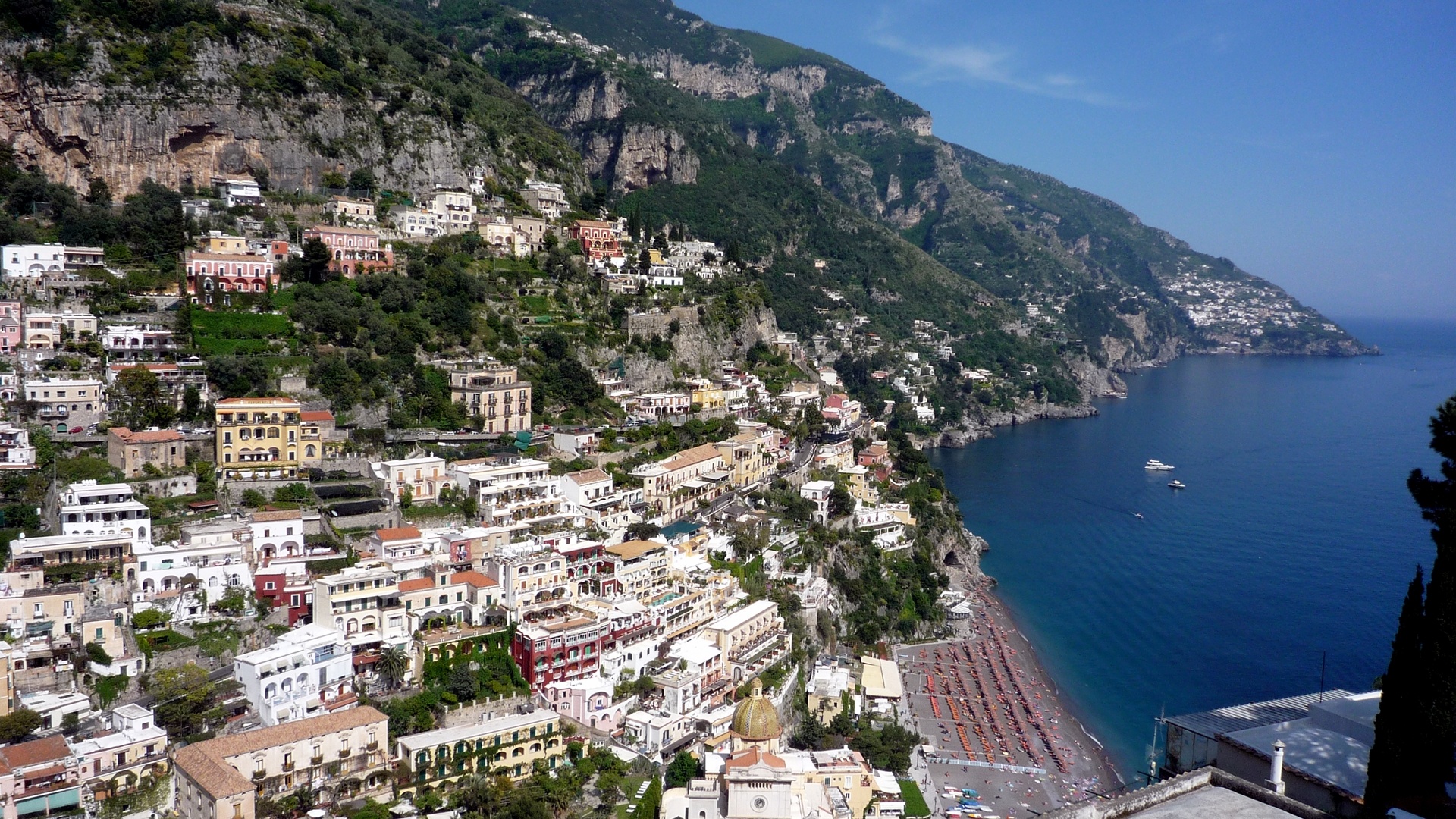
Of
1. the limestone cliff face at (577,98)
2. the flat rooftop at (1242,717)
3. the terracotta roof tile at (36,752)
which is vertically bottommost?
the terracotta roof tile at (36,752)

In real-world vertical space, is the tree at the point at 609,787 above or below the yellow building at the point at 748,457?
below

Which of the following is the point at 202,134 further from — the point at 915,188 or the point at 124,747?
the point at 915,188

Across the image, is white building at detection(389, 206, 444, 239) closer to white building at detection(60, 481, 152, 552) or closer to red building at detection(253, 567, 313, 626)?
white building at detection(60, 481, 152, 552)

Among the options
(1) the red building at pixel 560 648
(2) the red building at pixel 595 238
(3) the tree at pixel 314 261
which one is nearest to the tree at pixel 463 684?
(1) the red building at pixel 560 648

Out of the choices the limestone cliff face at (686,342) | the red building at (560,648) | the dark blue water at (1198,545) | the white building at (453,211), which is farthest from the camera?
the white building at (453,211)

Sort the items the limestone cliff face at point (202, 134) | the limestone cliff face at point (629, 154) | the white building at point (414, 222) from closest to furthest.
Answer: the limestone cliff face at point (202, 134) → the white building at point (414, 222) → the limestone cliff face at point (629, 154)

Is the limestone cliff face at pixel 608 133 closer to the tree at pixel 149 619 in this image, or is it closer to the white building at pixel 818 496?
the white building at pixel 818 496
